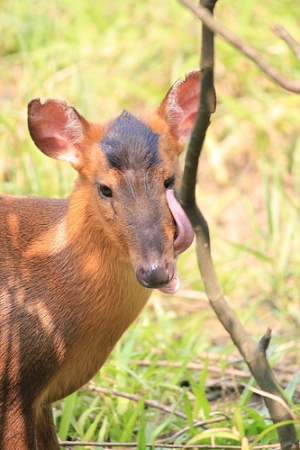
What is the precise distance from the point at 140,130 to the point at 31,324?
83cm

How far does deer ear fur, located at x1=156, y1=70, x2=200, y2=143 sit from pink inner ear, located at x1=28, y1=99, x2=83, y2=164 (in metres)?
0.36

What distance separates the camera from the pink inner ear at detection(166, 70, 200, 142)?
3479 millimetres

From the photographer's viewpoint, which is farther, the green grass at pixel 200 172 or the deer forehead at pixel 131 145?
the green grass at pixel 200 172

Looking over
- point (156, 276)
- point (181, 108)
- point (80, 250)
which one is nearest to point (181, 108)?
point (181, 108)

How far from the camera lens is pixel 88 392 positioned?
4.19 m

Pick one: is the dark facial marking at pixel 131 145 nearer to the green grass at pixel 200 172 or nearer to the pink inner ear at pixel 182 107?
the pink inner ear at pixel 182 107

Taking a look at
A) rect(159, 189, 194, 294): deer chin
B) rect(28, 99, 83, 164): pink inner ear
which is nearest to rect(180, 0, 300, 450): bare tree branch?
rect(159, 189, 194, 294): deer chin

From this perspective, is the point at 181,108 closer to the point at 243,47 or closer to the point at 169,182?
the point at 169,182

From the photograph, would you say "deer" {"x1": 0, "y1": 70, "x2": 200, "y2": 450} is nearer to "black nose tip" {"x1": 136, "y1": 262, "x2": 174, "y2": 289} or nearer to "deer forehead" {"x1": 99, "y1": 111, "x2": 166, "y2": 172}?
"deer forehead" {"x1": 99, "y1": 111, "x2": 166, "y2": 172}

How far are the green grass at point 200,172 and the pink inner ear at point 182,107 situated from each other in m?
1.20

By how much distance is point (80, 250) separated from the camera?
335 cm

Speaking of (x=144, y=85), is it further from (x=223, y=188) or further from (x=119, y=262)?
(x=119, y=262)

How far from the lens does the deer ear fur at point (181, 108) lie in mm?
3479

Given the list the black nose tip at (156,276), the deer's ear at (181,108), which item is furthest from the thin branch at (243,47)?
the deer's ear at (181,108)
